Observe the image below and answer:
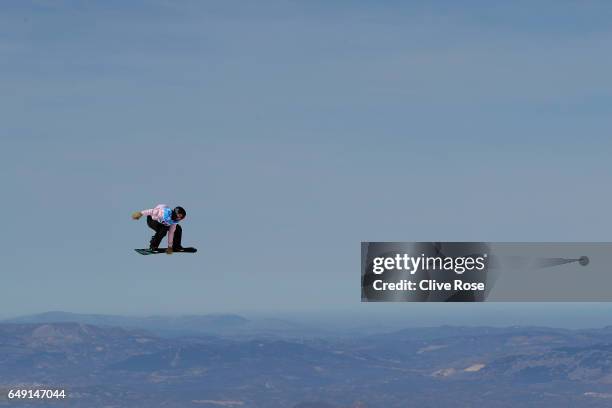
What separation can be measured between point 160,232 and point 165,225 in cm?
67

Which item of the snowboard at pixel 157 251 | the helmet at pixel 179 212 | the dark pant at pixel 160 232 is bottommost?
the snowboard at pixel 157 251

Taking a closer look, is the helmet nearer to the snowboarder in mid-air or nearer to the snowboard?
the snowboarder in mid-air

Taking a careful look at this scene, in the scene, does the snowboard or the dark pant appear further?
the dark pant

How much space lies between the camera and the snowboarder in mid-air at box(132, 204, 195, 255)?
3007 inches

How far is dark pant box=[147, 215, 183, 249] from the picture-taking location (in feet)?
254

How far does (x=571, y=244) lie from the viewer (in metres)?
85.2

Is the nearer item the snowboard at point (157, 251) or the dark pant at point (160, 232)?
the snowboard at point (157, 251)

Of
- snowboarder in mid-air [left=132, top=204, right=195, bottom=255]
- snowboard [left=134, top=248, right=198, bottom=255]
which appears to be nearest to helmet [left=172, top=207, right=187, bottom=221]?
snowboarder in mid-air [left=132, top=204, right=195, bottom=255]

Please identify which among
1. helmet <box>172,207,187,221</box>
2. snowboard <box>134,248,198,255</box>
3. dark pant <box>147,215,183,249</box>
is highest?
helmet <box>172,207,187,221</box>

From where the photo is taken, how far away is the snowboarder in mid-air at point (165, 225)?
76.4m

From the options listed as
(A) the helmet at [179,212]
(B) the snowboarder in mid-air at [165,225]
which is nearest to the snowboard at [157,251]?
(B) the snowboarder in mid-air at [165,225]

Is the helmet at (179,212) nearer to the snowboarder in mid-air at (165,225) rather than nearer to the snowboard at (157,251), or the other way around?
the snowboarder in mid-air at (165,225)

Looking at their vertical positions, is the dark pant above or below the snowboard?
above

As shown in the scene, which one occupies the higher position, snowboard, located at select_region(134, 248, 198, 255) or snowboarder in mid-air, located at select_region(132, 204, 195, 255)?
snowboarder in mid-air, located at select_region(132, 204, 195, 255)
